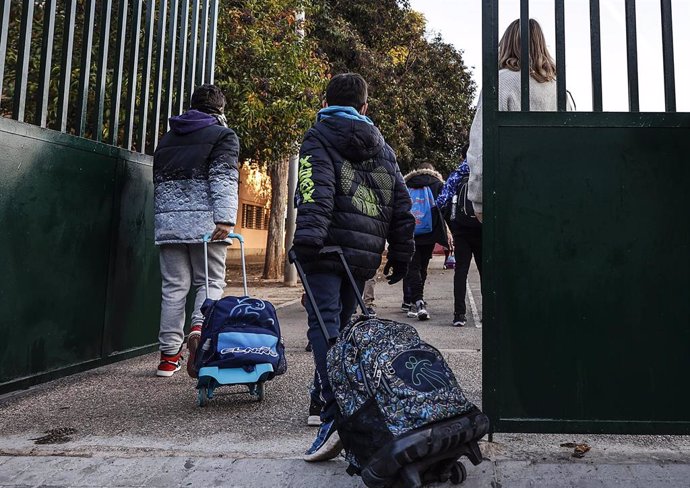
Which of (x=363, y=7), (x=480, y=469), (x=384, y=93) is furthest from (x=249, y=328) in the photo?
(x=363, y=7)

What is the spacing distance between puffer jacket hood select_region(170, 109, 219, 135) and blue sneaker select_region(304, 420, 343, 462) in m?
2.61

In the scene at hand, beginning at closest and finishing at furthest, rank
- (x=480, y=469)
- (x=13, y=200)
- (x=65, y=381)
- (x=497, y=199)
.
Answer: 1. (x=480, y=469)
2. (x=497, y=199)
3. (x=13, y=200)
4. (x=65, y=381)

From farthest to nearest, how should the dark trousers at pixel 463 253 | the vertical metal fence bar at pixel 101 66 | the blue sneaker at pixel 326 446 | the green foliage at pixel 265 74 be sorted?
the green foliage at pixel 265 74 < the dark trousers at pixel 463 253 < the vertical metal fence bar at pixel 101 66 < the blue sneaker at pixel 326 446

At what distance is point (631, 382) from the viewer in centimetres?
336

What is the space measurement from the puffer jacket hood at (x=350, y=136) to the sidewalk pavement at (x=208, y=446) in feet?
5.01

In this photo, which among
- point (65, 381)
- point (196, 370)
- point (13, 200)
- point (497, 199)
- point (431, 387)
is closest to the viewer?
point (431, 387)

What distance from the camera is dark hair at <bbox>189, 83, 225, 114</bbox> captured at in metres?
5.27

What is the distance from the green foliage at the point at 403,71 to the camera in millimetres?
18906

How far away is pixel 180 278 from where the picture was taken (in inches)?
205

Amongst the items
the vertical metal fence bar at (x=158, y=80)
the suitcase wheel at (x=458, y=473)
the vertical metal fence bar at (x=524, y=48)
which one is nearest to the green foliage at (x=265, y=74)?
the vertical metal fence bar at (x=158, y=80)

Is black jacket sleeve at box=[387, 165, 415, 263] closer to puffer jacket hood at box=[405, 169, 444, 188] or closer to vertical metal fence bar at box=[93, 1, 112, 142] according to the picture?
vertical metal fence bar at box=[93, 1, 112, 142]

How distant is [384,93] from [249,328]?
1608cm

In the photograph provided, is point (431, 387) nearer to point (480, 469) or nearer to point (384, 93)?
point (480, 469)

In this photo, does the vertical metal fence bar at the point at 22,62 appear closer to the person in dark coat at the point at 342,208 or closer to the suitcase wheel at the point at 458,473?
the person in dark coat at the point at 342,208
